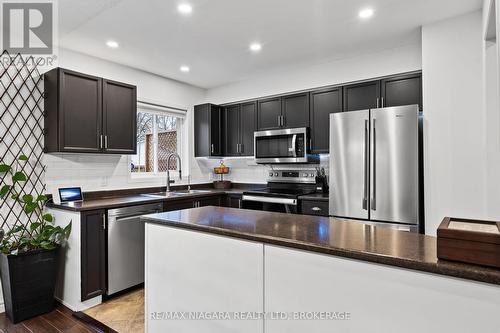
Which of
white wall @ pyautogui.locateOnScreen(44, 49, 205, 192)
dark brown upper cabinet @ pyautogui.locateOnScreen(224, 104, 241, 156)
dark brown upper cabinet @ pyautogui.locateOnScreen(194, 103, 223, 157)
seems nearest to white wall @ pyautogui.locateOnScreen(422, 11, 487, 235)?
dark brown upper cabinet @ pyautogui.locateOnScreen(224, 104, 241, 156)

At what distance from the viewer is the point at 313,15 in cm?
261

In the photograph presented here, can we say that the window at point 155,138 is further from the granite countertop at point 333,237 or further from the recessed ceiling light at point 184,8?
the granite countertop at point 333,237

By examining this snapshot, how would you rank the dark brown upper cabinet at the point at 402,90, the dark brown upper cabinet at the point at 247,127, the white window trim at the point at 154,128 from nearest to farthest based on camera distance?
the dark brown upper cabinet at the point at 402,90 < the white window trim at the point at 154,128 < the dark brown upper cabinet at the point at 247,127

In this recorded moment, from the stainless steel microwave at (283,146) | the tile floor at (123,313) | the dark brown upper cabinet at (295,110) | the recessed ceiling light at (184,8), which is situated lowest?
the tile floor at (123,313)

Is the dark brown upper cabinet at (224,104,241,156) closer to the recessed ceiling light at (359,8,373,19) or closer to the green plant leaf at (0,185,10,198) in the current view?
the recessed ceiling light at (359,8,373,19)

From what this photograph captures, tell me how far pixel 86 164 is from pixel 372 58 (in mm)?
3566

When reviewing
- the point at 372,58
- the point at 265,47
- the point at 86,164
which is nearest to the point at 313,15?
the point at 265,47

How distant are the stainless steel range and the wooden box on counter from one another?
246 cm

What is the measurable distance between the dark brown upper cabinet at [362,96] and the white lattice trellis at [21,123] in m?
3.40

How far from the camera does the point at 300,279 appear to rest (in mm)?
1318

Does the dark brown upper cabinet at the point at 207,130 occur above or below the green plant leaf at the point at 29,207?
above

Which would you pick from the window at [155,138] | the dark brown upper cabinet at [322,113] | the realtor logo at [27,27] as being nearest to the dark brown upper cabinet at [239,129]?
the window at [155,138]

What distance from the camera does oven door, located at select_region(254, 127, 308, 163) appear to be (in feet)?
12.6

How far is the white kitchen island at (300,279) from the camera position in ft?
3.26
